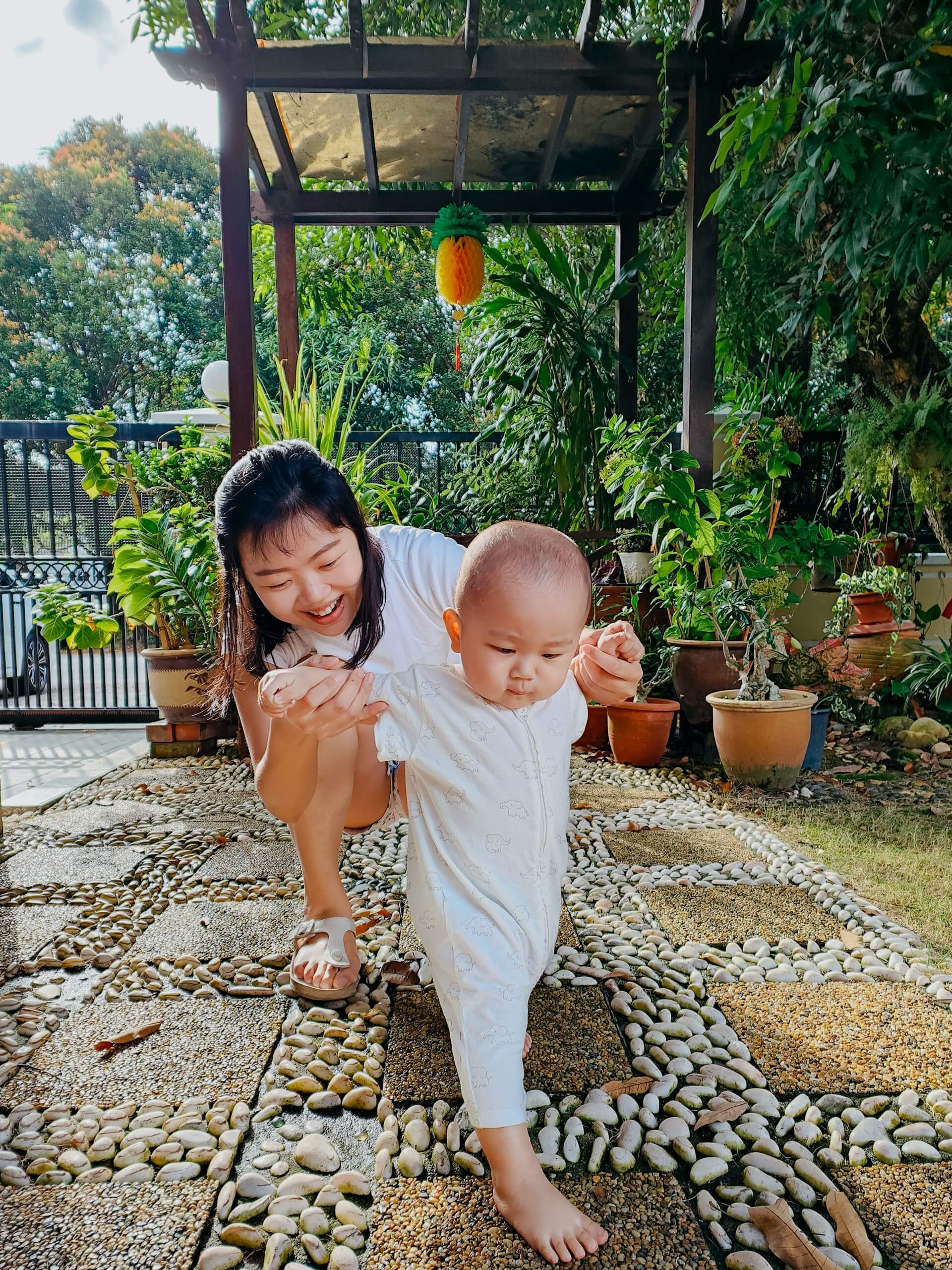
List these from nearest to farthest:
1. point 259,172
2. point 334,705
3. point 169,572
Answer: point 334,705, point 169,572, point 259,172

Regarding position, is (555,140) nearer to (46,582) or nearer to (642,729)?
(642,729)

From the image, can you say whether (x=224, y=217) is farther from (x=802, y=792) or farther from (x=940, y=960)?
(x=940, y=960)

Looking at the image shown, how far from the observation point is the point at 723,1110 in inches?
46.3

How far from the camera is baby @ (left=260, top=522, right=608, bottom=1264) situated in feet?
3.38

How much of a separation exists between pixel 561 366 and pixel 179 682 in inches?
98.1

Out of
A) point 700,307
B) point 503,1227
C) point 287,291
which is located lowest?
point 503,1227

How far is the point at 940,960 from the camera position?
5.38 feet

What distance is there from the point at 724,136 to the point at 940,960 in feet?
7.62

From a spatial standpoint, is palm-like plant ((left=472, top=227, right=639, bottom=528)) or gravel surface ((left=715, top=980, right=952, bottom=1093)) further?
palm-like plant ((left=472, top=227, right=639, bottom=528))

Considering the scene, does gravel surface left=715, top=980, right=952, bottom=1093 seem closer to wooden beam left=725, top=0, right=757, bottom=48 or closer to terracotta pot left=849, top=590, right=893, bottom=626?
terracotta pot left=849, top=590, right=893, bottom=626

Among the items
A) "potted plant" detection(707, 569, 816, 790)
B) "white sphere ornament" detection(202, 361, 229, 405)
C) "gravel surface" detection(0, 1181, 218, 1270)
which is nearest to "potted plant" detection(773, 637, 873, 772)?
"potted plant" detection(707, 569, 816, 790)

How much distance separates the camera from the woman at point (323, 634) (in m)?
1.36

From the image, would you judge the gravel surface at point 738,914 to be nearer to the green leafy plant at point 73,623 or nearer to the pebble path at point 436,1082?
the pebble path at point 436,1082

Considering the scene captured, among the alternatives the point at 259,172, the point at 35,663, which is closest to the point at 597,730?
the point at 259,172
